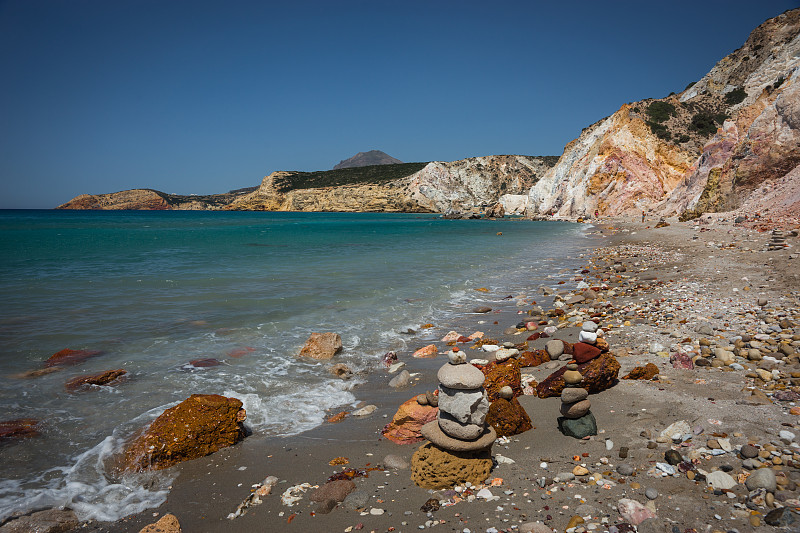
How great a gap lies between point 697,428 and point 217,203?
19815 centimetres

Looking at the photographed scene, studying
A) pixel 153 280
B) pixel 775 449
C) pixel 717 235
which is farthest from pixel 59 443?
pixel 717 235

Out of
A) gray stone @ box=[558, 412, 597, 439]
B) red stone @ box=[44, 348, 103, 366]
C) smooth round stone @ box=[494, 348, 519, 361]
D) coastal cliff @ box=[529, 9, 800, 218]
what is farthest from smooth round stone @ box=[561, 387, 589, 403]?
coastal cliff @ box=[529, 9, 800, 218]

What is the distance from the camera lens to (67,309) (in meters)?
11.2

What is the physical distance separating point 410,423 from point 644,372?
125 inches

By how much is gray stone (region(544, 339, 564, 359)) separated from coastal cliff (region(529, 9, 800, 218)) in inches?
804

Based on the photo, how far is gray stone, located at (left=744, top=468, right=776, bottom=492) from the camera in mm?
2873

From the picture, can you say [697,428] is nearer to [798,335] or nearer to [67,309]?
[798,335]

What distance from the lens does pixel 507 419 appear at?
4.52m

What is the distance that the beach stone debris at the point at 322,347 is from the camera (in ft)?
25.7

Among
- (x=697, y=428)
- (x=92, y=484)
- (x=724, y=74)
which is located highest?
(x=724, y=74)

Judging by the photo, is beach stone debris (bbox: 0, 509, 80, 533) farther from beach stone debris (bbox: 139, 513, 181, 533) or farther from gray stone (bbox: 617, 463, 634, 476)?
gray stone (bbox: 617, 463, 634, 476)

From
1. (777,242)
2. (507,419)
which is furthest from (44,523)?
(777,242)

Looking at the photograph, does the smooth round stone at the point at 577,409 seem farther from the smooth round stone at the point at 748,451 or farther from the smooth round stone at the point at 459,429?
the smooth round stone at the point at 748,451

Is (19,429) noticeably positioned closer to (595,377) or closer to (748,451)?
(595,377)
